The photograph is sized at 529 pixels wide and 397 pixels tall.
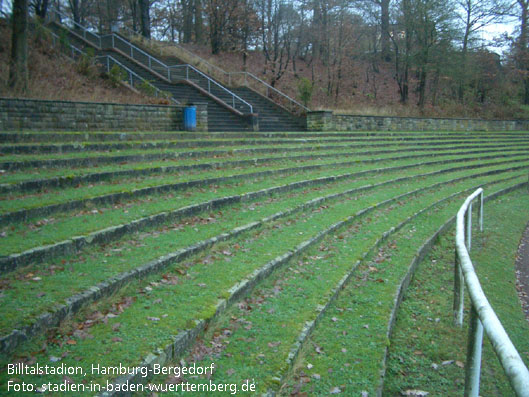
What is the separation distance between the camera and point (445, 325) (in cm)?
508

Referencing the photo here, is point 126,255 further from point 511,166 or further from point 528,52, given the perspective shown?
point 528,52

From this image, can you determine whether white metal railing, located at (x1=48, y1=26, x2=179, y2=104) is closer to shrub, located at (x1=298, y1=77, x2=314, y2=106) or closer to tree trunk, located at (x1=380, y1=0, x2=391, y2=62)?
shrub, located at (x1=298, y1=77, x2=314, y2=106)

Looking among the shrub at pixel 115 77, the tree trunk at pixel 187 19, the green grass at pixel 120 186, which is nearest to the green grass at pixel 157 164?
the green grass at pixel 120 186

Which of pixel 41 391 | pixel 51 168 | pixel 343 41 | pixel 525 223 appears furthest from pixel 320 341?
pixel 343 41

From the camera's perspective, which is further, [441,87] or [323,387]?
[441,87]

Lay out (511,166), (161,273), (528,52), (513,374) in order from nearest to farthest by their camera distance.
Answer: (513,374)
(161,273)
(511,166)
(528,52)

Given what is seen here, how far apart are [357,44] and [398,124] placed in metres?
11.2

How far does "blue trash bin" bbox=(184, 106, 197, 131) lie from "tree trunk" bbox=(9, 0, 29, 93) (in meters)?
4.76

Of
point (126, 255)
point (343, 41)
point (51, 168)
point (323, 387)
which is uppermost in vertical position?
point (343, 41)

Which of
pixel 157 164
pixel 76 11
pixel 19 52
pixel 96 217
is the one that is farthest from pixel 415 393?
pixel 76 11

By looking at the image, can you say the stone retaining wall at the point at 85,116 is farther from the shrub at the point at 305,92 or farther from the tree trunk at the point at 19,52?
the shrub at the point at 305,92

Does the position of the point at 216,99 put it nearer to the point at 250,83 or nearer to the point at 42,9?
the point at 250,83

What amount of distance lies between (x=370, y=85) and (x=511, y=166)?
18208 mm

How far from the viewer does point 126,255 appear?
204 inches
